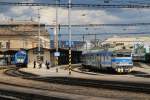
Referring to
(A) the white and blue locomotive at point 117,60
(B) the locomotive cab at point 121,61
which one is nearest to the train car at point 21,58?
(A) the white and blue locomotive at point 117,60

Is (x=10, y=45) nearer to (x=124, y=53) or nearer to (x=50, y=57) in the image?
(x=50, y=57)

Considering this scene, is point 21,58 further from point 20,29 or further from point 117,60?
point 20,29

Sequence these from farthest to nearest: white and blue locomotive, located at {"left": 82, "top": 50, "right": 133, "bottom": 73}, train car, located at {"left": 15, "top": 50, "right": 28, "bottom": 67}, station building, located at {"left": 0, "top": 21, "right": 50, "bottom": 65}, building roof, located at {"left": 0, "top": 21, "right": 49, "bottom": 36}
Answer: building roof, located at {"left": 0, "top": 21, "right": 49, "bottom": 36} → station building, located at {"left": 0, "top": 21, "right": 50, "bottom": 65} → train car, located at {"left": 15, "top": 50, "right": 28, "bottom": 67} → white and blue locomotive, located at {"left": 82, "top": 50, "right": 133, "bottom": 73}

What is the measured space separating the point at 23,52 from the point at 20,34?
54980 millimetres

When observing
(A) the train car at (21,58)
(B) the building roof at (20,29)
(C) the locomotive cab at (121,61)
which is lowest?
(A) the train car at (21,58)

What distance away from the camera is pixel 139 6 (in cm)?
4991

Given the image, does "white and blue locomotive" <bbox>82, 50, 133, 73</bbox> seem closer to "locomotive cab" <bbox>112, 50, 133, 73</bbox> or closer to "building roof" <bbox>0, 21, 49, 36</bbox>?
"locomotive cab" <bbox>112, 50, 133, 73</bbox>

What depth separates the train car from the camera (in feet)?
325

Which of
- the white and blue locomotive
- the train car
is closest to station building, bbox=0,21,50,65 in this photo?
the train car

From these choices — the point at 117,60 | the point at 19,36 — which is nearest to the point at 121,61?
the point at 117,60

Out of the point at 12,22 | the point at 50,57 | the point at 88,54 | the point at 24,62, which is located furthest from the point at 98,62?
the point at 12,22

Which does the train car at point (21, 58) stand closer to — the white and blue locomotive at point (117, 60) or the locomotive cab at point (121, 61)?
the white and blue locomotive at point (117, 60)

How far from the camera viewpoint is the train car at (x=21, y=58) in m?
99.1

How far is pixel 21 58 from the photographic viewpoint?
327 feet
